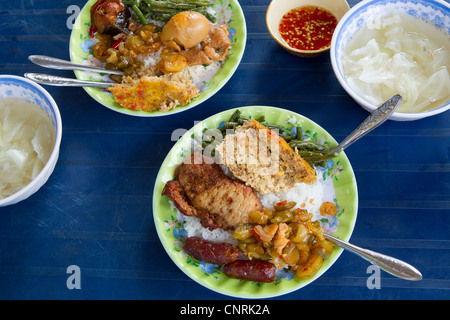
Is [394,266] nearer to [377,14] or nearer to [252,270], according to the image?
[252,270]

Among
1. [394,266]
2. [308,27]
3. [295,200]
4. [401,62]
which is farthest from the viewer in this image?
[308,27]

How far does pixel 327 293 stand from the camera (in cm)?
297

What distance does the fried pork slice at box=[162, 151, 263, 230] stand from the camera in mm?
2830

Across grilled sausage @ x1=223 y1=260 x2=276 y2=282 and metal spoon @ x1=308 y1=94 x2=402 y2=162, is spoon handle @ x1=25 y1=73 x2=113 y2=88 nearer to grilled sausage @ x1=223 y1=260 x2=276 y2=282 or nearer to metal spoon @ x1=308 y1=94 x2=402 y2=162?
grilled sausage @ x1=223 y1=260 x2=276 y2=282

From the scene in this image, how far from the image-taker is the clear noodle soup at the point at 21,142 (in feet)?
9.59

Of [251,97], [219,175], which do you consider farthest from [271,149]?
[251,97]

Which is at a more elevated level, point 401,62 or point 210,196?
point 401,62

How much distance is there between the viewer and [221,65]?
11.3 ft

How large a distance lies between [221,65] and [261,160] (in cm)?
100

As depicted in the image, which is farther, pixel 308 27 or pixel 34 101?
pixel 308 27

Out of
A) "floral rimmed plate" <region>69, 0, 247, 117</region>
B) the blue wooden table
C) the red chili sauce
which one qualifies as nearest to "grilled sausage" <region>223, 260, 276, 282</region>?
the blue wooden table

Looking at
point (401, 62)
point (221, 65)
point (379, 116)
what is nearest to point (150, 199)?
point (221, 65)

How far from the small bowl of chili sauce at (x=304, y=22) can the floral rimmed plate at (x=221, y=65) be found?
297 millimetres
